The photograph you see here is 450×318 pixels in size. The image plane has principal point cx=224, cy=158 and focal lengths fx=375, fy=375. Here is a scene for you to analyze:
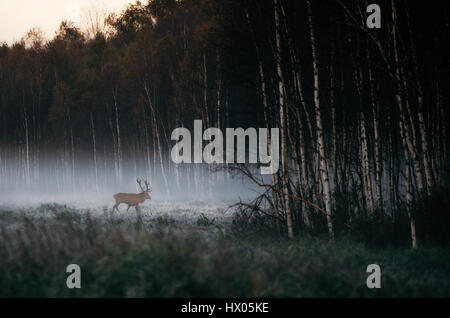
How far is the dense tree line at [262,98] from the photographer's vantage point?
29.0 feet

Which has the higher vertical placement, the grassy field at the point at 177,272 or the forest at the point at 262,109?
the forest at the point at 262,109

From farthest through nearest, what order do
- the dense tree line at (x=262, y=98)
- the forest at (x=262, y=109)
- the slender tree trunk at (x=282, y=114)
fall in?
the dense tree line at (x=262, y=98)
the slender tree trunk at (x=282, y=114)
the forest at (x=262, y=109)

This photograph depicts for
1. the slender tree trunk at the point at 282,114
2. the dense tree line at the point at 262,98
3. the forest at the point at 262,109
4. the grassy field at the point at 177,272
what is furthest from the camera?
the dense tree line at the point at 262,98

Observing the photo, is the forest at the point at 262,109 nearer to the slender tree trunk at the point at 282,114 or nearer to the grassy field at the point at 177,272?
the slender tree trunk at the point at 282,114

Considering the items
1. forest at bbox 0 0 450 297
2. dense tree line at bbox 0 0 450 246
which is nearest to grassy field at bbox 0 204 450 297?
forest at bbox 0 0 450 297

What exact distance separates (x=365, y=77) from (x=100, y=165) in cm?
3042

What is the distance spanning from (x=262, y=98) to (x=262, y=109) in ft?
1.32

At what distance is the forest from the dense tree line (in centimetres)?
7

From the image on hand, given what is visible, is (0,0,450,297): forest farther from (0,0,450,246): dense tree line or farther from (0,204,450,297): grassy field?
(0,204,450,297): grassy field

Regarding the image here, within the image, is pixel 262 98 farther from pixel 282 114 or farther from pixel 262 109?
pixel 282 114

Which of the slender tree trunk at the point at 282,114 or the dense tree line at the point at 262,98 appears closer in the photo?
the slender tree trunk at the point at 282,114

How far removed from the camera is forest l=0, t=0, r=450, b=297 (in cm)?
843

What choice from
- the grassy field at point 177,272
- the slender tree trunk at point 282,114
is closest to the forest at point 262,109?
the slender tree trunk at point 282,114

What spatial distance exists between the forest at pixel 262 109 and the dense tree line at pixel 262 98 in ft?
0.24
